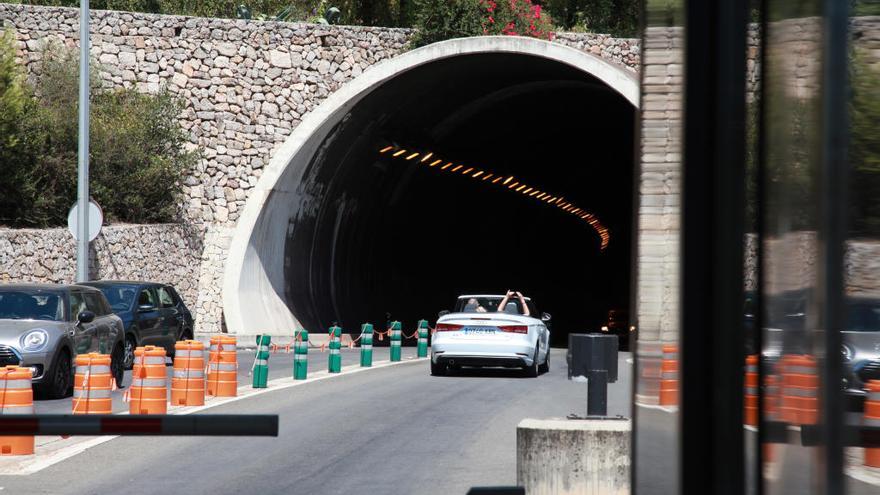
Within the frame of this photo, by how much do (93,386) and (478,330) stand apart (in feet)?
30.9

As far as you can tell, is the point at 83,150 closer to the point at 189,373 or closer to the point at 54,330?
the point at 54,330

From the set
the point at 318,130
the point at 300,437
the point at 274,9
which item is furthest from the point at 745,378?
the point at 274,9

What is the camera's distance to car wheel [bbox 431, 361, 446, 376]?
23.7 metres

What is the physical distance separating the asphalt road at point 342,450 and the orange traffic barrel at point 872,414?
8679mm

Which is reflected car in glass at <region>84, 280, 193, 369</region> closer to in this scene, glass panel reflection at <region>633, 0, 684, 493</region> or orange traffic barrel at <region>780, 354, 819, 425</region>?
glass panel reflection at <region>633, 0, 684, 493</region>

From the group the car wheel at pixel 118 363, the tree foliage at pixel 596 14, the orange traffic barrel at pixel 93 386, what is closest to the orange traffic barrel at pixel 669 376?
the orange traffic barrel at pixel 93 386

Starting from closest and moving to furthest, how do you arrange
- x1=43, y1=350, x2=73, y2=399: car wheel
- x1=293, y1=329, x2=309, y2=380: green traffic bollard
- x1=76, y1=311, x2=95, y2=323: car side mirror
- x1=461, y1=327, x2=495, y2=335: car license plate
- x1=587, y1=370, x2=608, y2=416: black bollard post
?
x1=587, y1=370, x2=608, y2=416: black bollard post < x1=43, y1=350, x2=73, y2=399: car wheel < x1=76, y1=311, x2=95, y2=323: car side mirror < x1=293, y1=329, x2=309, y2=380: green traffic bollard < x1=461, y1=327, x2=495, y2=335: car license plate

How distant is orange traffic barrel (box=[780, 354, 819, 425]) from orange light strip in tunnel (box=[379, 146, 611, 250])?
36.0 m

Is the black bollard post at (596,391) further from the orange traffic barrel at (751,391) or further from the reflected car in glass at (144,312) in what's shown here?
the reflected car in glass at (144,312)

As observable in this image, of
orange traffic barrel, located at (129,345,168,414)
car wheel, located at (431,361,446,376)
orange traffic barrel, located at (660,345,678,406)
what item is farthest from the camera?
car wheel, located at (431,361,446,376)

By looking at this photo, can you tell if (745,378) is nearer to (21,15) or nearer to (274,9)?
(21,15)

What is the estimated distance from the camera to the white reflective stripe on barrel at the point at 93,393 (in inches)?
568

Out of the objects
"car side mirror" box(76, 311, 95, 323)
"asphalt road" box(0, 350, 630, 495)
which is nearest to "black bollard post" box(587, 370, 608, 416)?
"asphalt road" box(0, 350, 630, 495)

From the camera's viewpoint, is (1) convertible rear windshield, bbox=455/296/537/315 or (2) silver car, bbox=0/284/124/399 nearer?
(2) silver car, bbox=0/284/124/399
